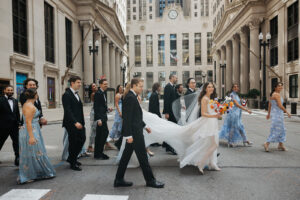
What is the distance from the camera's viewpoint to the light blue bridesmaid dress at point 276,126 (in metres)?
6.97

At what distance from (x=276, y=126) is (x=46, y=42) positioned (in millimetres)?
26114

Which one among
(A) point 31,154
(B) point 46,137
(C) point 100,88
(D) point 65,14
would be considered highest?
(D) point 65,14

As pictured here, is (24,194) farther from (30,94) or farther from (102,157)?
(102,157)

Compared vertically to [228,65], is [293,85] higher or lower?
lower

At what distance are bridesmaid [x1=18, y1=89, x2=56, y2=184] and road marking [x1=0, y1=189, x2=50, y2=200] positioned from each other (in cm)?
41

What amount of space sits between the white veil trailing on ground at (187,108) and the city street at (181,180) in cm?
118

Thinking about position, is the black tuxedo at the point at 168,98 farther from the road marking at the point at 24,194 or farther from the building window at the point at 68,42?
the building window at the point at 68,42

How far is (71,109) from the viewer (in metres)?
5.35

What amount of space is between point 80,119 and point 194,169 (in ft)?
9.61

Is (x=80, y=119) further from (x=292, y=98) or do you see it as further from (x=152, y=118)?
(x=292, y=98)

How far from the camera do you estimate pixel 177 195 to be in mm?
3885

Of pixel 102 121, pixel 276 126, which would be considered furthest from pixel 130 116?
pixel 276 126

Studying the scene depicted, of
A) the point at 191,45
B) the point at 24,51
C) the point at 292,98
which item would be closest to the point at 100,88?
the point at 24,51

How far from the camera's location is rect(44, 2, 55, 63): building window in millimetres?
26656
